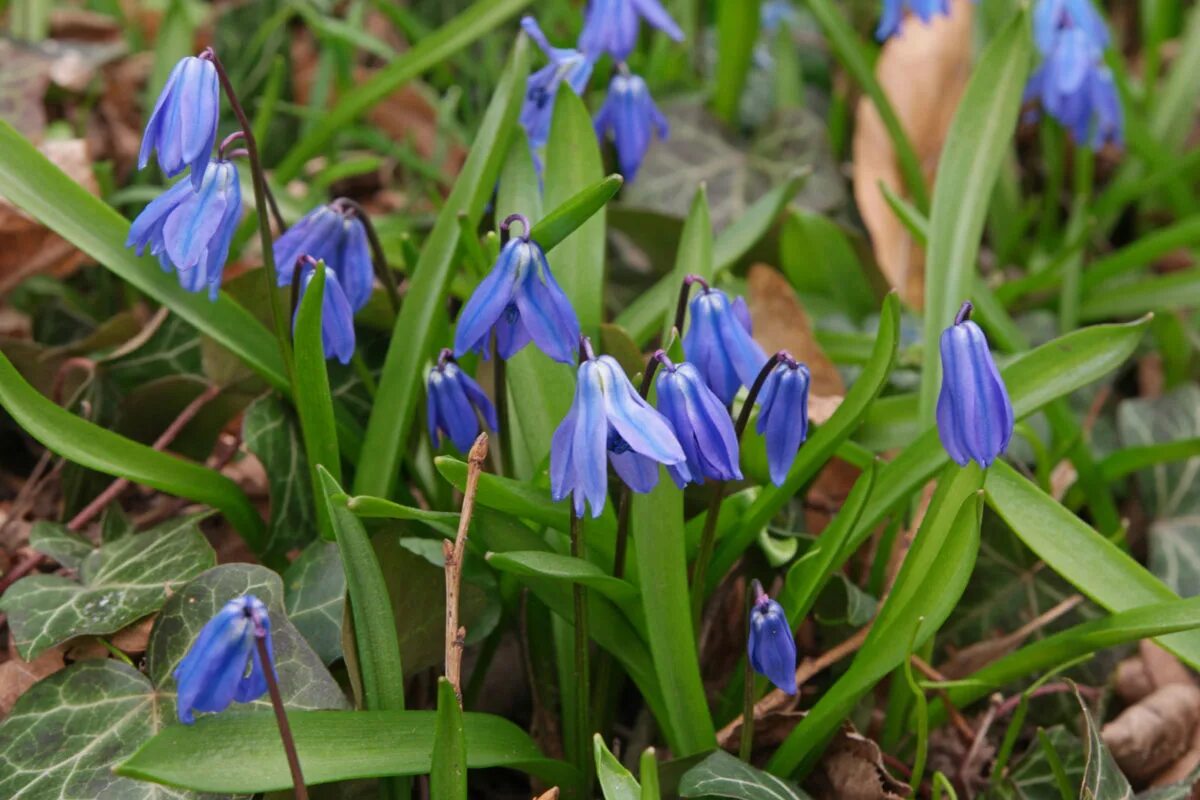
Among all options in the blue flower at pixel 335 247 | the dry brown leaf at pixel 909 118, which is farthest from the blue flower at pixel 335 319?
the dry brown leaf at pixel 909 118

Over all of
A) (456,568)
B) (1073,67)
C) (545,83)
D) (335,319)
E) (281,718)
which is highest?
(1073,67)

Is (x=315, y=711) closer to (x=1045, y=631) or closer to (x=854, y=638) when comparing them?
(x=854, y=638)

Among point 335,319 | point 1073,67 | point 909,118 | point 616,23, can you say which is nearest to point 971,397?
point 335,319

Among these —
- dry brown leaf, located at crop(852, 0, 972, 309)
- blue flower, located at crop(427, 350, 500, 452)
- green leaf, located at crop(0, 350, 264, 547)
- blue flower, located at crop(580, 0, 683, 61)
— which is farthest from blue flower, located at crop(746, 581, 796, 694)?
dry brown leaf, located at crop(852, 0, 972, 309)

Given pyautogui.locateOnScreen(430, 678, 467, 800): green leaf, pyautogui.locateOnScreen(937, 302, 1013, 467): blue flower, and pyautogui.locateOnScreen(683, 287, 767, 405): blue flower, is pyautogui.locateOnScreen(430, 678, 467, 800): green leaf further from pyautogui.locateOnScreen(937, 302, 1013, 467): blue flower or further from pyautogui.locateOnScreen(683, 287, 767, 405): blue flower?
pyautogui.locateOnScreen(937, 302, 1013, 467): blue flower

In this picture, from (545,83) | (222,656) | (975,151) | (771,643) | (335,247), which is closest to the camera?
(222,656)

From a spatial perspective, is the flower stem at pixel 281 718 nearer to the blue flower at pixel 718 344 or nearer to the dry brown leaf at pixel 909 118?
the blue flower at pixel 718 344

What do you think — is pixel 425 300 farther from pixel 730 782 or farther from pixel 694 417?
pixel 730 782
